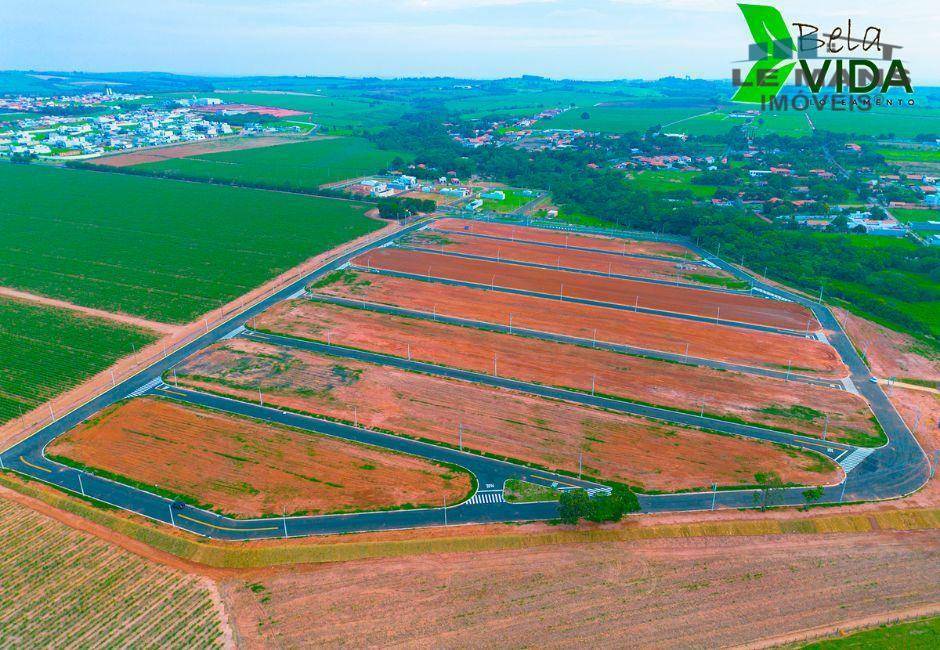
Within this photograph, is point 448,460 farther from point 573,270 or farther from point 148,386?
point 573,270

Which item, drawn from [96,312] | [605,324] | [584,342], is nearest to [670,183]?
[605,324]

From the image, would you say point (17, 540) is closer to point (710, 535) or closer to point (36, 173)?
point (710, 535)

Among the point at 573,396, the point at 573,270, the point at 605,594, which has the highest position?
the point at 573,270

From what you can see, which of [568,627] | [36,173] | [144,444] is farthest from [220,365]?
[36,173]

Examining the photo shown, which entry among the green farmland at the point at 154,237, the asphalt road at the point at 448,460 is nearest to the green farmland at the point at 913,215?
the asphalt road at the point at 448,460

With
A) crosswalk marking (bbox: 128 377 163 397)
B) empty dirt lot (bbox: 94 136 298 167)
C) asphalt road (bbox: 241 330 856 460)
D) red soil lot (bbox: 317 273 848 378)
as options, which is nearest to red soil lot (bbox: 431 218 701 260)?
red soil lot (bbox: 317 273 848 378)

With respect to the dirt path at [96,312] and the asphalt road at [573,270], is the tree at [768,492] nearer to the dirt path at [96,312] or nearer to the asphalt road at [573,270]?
the asphalt road at [573,270]

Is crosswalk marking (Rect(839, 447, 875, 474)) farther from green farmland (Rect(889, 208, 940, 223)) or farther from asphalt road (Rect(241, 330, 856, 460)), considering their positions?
green farmland (Rect(889, 208, 940, 223))
